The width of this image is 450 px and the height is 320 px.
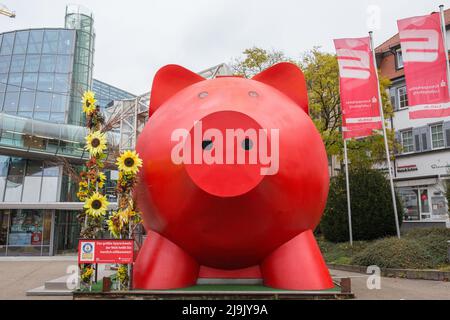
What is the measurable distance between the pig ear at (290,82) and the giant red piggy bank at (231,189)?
19.2 inches

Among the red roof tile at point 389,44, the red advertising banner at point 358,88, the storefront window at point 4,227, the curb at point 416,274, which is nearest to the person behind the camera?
the curb at point 416,274

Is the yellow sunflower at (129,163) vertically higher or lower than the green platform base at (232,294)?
higher

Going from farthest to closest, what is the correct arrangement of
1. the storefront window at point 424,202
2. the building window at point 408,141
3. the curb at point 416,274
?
the building window at point 408,141 → the storefront window at point 424,202 → the curb at point 416,274

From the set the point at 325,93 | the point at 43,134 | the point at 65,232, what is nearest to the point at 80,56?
the point at 43,134

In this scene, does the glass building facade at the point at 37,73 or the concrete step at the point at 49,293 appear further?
the glass building facade at the point at 37,73

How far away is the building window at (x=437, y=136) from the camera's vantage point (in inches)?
946

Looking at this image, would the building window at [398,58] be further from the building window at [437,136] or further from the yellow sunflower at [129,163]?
the yellow sunflower at [129,163]

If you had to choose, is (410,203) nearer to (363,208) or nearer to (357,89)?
(363,208)

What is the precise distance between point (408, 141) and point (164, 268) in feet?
74.8

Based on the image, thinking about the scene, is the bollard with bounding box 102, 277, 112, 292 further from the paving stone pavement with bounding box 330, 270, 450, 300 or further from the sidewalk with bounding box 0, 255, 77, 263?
the sidewalk with bounding box 0, 255, 77, 263

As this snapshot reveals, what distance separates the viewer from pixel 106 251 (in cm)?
779

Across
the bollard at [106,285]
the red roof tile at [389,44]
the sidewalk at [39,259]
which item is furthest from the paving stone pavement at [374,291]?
the red roof tile at [389,44]

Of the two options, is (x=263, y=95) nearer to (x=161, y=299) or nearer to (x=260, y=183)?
(x=260, y=183)
